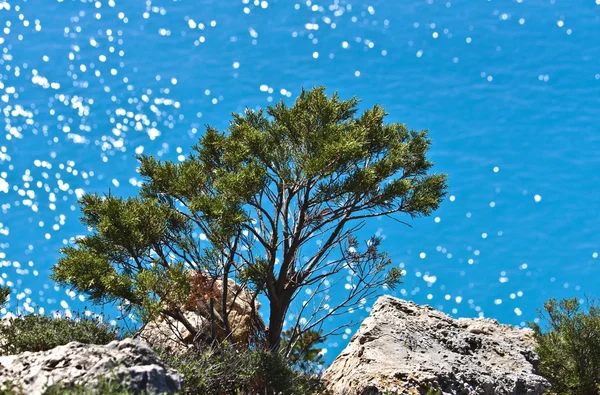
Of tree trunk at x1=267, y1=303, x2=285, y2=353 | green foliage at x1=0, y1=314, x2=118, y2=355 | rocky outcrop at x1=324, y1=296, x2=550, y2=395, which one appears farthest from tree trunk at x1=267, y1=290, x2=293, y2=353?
green foliage at x1=0, y1=314, x2=118, y2=355

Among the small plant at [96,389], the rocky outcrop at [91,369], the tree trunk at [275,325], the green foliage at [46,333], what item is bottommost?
the small plant at [96,389]

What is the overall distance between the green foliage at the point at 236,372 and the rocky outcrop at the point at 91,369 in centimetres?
254

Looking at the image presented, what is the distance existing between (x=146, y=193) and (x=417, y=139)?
5352 mm

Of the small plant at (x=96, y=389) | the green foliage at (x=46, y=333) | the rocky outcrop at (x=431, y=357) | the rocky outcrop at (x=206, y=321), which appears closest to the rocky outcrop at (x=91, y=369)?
the small plant at (x=96, y=389)

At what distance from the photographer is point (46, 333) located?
10.5m

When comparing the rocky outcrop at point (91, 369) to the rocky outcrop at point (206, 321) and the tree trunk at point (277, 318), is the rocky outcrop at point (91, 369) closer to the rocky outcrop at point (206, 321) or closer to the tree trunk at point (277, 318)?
the rocky outcrop at point (206, 321)

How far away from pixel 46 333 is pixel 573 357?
964 centimetres

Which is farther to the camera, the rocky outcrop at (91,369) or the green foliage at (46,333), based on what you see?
the green foliage at (46,333)

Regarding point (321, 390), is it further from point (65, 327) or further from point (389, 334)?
point (65, 327)

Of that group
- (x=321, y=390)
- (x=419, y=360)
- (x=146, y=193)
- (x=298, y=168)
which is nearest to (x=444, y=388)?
(x=419, y=360)

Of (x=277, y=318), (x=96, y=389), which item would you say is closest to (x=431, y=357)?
(x=277, y=318)

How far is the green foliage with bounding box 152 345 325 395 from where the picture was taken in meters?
9.68

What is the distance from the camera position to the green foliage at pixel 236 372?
9680 millimetres

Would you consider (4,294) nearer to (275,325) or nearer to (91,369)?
(275,325)
